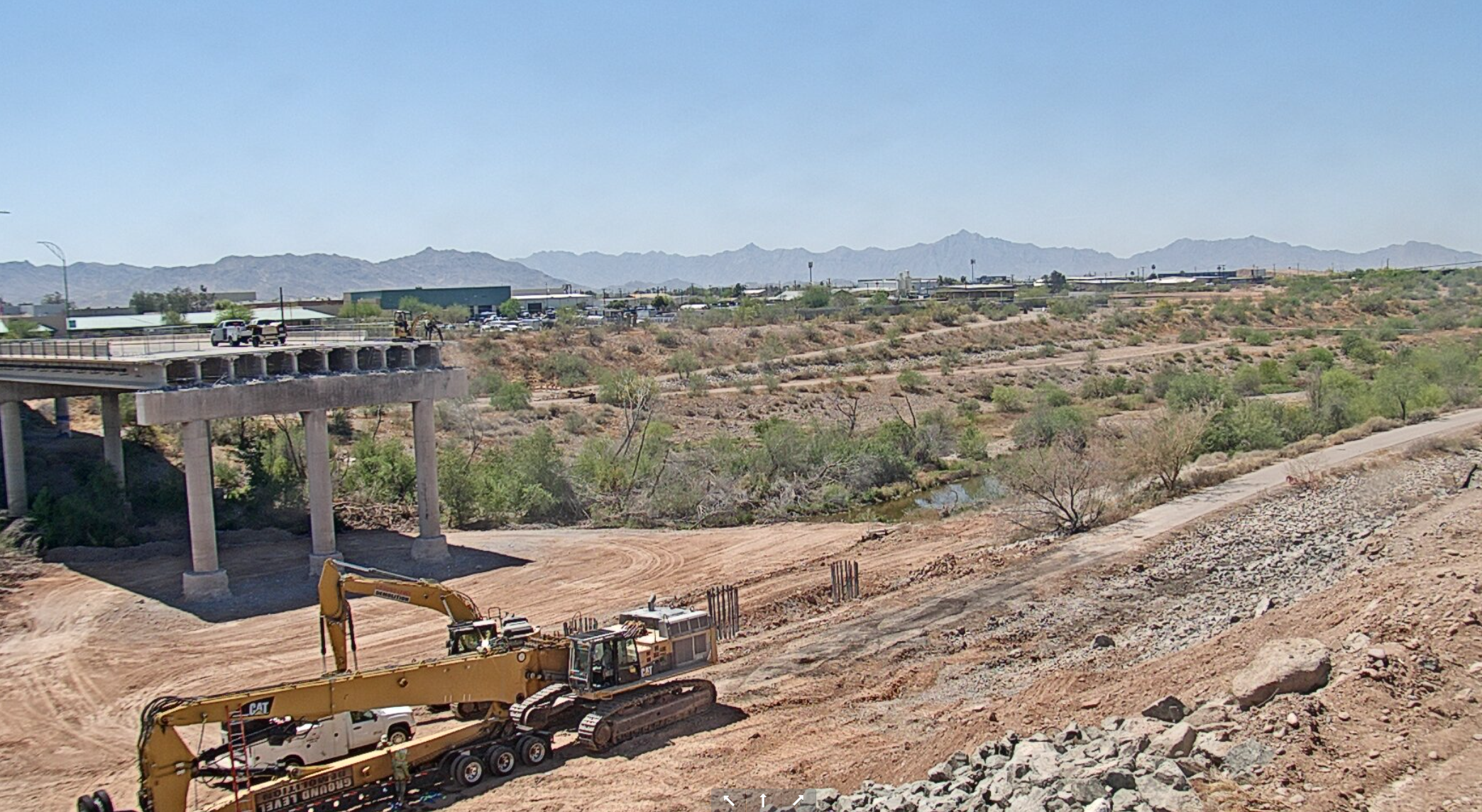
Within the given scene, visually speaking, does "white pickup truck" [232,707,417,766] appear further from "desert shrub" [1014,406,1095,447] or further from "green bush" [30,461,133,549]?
"desert shrub" [1014,406,1095,447]

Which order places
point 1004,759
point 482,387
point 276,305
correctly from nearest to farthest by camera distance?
point 1004,759, point 482,387, point 276,305

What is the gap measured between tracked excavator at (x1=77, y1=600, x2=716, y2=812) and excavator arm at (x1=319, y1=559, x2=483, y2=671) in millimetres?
787

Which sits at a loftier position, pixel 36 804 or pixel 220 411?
pixel 220 411

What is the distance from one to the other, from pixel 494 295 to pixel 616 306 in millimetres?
29856

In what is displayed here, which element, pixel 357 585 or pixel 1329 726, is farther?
pixel 357 585

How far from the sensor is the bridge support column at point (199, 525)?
95.5ft

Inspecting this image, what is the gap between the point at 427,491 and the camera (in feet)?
111

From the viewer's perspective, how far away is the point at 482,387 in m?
69.7

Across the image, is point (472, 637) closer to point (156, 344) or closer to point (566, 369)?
point (156, 344)

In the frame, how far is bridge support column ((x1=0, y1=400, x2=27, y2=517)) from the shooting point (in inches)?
1507

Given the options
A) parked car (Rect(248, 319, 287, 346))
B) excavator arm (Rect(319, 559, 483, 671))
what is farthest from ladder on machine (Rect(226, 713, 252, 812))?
parked car (Rect(248, 319, 287, 346))

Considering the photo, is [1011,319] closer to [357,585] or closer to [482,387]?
[482,387]

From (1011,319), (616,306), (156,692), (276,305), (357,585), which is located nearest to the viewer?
(357,585)

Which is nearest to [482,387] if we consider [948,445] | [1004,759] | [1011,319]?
[948,445]
